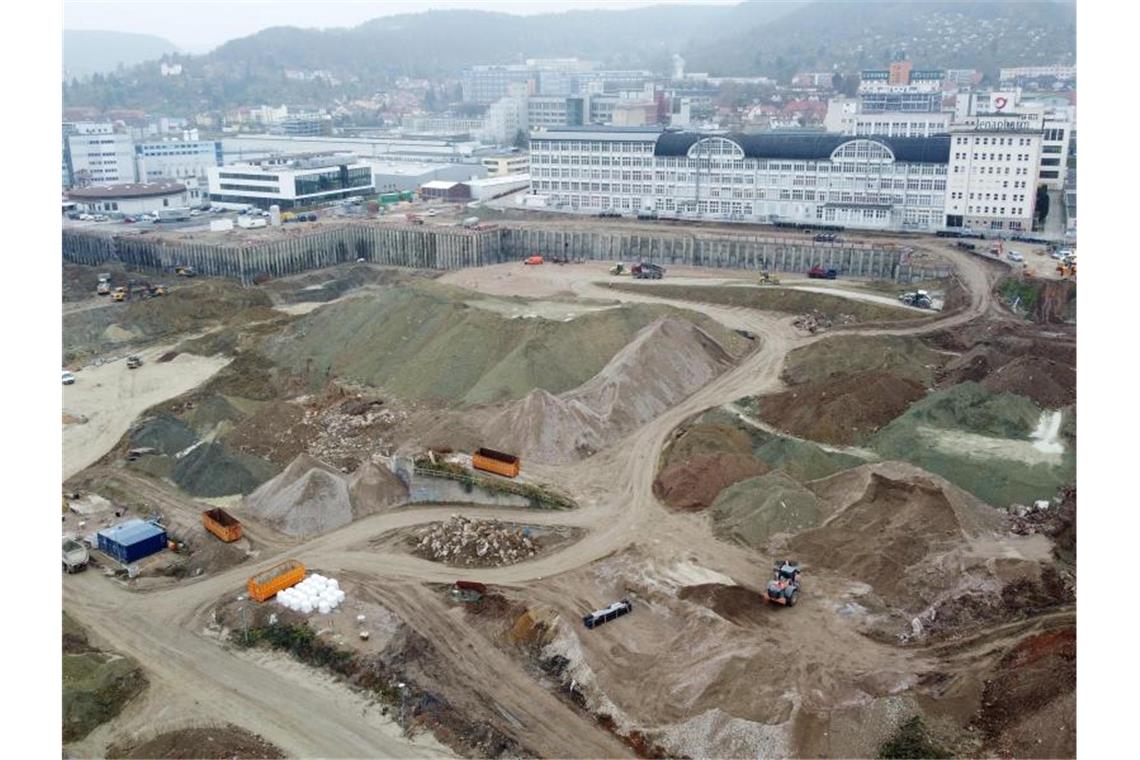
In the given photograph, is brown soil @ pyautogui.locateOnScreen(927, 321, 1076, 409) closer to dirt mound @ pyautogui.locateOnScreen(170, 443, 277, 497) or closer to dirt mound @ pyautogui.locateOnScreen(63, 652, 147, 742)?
dirt mound @ pyautogui.locateOnScreen(170, 443, 277, 497)

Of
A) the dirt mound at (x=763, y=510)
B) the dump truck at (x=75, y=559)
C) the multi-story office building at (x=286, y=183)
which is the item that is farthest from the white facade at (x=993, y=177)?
the dump truck at (x=75, y=559)

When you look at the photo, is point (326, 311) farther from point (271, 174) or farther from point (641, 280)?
point (271, 174)

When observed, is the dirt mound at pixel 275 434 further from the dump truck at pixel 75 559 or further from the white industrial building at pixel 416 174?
the white industrial building at pixel 416 174

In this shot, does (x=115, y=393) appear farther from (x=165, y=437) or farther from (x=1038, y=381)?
(x=1038, y=381)

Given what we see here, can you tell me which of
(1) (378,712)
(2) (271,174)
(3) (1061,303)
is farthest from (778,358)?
(2) (271,174)

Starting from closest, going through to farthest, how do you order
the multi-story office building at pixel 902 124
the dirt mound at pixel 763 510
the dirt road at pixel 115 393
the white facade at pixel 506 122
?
the dirt mound at pixel 763 510 < the dirt road at pixel 115 393 < the multi-story office building at pixel 902 124 < the white facade at pixel 506 122

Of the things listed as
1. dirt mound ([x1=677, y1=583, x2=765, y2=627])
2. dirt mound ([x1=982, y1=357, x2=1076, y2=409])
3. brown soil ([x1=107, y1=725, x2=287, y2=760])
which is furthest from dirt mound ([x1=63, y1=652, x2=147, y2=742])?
dirt mound ([x1=982, y1=357, x2=1076, y2=409])
